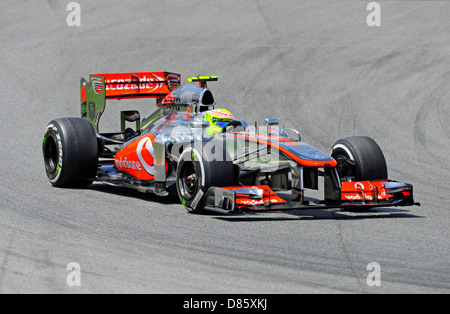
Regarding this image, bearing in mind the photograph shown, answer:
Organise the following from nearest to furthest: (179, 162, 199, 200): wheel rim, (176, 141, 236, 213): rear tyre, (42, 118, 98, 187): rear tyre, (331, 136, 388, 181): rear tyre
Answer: (176, 141, 236, 213): rear tyre, (179, 162, 199, 200): wheel rim, (331, 136, 388, 181): rear tyre, (42, 118, 98, 187): rear tyre

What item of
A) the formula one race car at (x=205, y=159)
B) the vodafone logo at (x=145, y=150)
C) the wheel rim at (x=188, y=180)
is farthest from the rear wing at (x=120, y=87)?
the wheel rim at (x=188, y=180)

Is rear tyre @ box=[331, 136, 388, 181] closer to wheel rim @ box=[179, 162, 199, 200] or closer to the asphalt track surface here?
the asphalt track surface

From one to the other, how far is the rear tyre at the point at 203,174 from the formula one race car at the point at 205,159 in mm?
13

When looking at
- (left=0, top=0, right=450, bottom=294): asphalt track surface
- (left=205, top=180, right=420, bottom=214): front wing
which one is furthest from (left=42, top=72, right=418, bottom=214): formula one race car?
(left=0, top=0, right=450, bottom=294): asphalt track surface

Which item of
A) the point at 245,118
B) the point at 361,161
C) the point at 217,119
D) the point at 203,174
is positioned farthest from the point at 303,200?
the point at 245,118

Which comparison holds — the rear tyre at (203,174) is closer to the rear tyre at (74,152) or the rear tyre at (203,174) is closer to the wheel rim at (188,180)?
the wheel rim at (188,180)

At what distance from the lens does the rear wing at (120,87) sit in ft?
43.7

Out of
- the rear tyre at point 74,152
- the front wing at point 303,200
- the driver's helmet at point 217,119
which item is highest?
the driver's helmet at point 217,119

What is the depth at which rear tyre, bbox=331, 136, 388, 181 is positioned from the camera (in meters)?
11.0

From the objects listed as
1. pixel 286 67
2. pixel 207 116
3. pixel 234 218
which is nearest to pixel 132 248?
pixel 234 218

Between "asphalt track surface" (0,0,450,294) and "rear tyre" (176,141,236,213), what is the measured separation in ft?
0.68

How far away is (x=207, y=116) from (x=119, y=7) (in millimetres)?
16775

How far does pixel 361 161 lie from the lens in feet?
36.0
